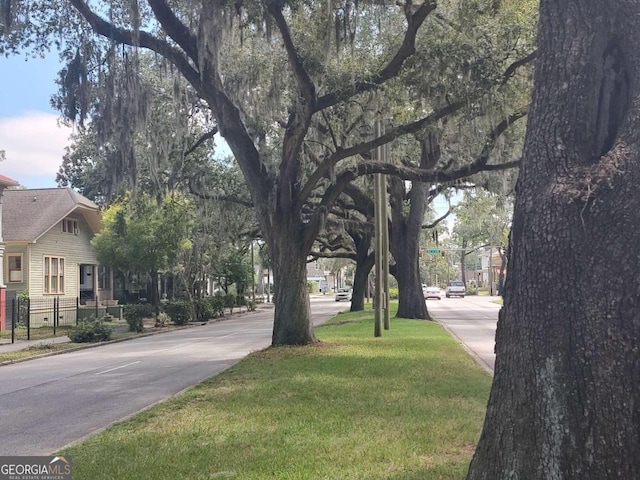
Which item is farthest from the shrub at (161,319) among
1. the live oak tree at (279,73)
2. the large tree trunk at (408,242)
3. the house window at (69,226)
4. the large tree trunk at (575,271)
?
the large tree trunk at (575,271)

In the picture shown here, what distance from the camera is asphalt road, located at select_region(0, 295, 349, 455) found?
8.19 metres

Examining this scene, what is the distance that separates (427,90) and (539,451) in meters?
10.8

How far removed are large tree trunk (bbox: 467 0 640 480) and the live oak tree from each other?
803 centimetres

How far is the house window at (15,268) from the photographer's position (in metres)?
30.5

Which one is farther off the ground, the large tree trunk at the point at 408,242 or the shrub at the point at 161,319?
the large tree trunk at the point at 408,242

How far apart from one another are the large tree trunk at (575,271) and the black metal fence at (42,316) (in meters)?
24.5

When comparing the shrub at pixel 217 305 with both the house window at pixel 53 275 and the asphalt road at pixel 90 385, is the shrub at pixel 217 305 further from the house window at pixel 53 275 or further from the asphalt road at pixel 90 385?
the asphalt road at pixel 90 385

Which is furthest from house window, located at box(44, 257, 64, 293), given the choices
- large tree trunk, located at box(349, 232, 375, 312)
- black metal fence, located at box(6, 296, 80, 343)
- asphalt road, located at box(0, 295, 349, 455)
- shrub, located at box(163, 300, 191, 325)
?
large tree trunk, located at box(349, 232, 375, 312)

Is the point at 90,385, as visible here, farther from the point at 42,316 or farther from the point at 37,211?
the point at 37,211

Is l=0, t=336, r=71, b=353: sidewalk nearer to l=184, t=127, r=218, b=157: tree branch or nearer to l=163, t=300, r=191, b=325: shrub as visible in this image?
l=163, t=300, r=191, b=325: shrub

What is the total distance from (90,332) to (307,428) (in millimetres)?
18309

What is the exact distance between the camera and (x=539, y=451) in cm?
380

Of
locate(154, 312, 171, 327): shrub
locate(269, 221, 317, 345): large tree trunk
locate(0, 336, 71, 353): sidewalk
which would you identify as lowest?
locate(0, 336, 71, 353): sidewalk

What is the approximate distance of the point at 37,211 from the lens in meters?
32.8
